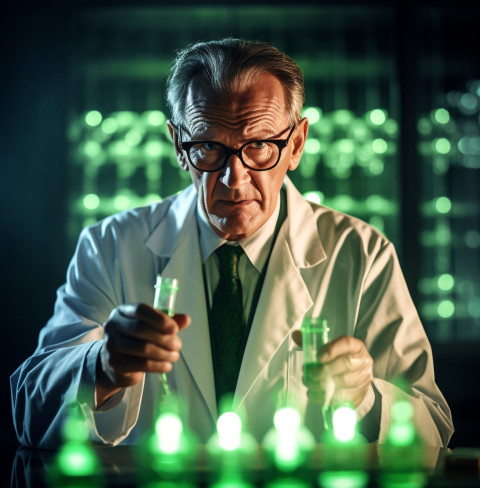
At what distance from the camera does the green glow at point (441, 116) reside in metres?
3.75

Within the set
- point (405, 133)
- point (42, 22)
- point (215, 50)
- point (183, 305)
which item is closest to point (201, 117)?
point (215, 50)

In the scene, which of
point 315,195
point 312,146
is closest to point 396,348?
point 315,195

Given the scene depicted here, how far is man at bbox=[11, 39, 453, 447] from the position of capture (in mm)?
1545

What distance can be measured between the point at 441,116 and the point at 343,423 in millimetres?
2982

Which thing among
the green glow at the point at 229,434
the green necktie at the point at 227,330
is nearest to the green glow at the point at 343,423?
the green glow at the point at 229,434

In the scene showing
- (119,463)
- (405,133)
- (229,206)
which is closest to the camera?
(119,463)

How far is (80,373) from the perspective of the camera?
55.6 inches

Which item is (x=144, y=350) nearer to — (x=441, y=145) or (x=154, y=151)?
(x=154, y=151)

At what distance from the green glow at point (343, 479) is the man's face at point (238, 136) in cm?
90

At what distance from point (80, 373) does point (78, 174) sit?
250 cm

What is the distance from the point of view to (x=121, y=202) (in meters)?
3.75

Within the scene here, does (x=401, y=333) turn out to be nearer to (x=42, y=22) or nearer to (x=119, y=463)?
(x=119, y=463)

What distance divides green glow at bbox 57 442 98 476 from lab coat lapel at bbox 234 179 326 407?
66cm

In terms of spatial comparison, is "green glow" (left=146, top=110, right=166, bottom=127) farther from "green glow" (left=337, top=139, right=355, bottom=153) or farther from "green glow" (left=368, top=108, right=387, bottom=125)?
"green glow" (left=368, top=108, right=387, bottom=125)
